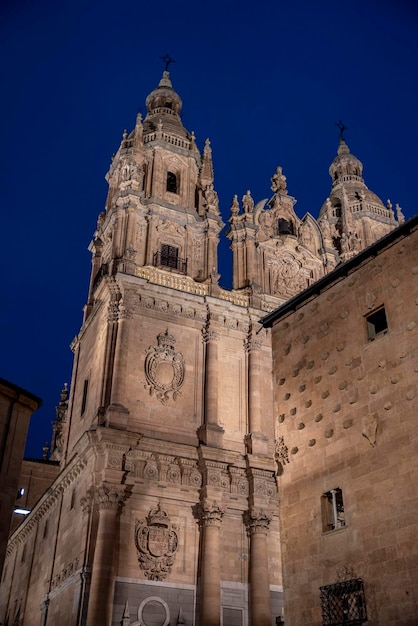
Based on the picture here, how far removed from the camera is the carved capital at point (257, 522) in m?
28.5

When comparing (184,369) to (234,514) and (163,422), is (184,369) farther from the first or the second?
(234,514)

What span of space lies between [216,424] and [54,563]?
31.2 ft

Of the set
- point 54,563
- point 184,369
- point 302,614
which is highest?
point 184,369

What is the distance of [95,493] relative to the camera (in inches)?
1051

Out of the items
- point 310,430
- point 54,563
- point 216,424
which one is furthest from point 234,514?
point 310,430

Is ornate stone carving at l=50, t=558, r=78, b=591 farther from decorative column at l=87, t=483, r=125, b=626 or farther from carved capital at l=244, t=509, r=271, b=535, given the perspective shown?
carved capital at l=244, t=509, r=271, b=535

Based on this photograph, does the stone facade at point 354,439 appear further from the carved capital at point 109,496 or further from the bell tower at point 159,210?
the bell tower at point 159,210

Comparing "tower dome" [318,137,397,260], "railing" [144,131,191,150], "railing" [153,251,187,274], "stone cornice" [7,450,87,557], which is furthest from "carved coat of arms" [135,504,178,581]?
"railing" [144,131,191,150]

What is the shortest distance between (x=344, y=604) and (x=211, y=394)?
16.5 meters

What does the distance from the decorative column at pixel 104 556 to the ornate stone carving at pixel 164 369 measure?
5181mm

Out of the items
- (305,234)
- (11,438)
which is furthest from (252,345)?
(11,438)

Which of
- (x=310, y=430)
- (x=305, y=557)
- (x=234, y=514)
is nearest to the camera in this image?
(x=305, y=557)

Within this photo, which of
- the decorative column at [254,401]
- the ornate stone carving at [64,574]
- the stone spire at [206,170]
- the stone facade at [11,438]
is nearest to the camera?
the stone facade at [11,438]

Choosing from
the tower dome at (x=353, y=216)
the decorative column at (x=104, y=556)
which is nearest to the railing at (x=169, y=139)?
the tower dome at (x=353, y=216)
